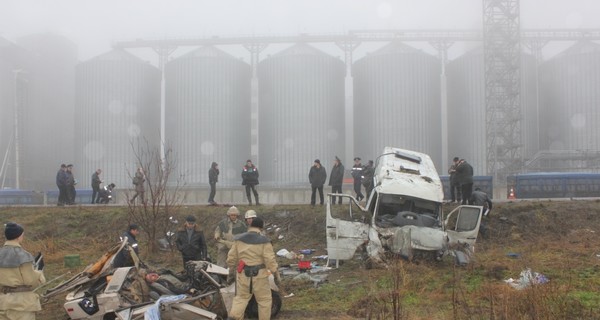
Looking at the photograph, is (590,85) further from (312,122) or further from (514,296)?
(514,296)

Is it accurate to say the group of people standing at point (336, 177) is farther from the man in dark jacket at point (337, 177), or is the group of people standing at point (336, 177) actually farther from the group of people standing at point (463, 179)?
the group of people standing at point (463, 179)

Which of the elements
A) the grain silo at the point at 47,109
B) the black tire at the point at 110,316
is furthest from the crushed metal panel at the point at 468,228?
the grain silo at the point at 47,109

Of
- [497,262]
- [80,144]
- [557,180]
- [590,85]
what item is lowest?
[497,262]

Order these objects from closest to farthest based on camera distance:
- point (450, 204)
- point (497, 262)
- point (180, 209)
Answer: point (497, 262), point (450, 204), point (180, 209)

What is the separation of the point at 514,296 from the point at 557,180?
17037mm

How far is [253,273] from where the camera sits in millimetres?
6891

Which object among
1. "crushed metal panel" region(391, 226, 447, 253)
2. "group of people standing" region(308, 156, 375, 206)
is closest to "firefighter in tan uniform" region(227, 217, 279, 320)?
"crushed metal panel" region(391, 226, 447, 253)

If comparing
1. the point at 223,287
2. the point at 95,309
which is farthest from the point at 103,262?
the point at 223,287

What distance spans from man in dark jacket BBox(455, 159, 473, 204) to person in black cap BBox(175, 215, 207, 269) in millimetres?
9204

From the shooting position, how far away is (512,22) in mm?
35062

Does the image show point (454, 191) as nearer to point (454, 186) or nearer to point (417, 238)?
point (454, 186)

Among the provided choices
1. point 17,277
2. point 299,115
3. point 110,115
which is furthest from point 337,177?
point 110,115

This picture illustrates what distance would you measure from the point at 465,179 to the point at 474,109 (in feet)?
67.1

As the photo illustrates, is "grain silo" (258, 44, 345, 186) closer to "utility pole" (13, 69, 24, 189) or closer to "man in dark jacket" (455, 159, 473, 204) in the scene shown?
"utility pole" (13, 69, 24, 189)
